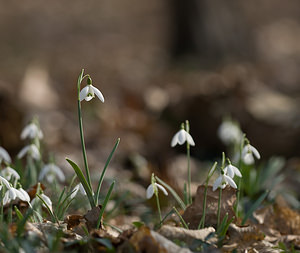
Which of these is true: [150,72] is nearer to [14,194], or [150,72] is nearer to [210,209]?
[210,209]

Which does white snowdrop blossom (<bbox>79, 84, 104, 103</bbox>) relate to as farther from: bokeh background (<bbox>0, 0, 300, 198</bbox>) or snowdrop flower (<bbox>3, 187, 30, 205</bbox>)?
bokeh background (<bbox>0, 0, 300, 198</bbox>)

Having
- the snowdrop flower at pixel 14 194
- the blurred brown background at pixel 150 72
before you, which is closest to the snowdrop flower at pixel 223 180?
the snowdrop flower at pixel 14 194

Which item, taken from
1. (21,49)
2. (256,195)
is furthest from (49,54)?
(256,195)

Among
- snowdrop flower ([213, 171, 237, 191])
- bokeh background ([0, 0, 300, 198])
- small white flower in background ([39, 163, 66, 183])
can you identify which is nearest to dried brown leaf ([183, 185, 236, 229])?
snowdrop flower ([213, 171, 237, 191])

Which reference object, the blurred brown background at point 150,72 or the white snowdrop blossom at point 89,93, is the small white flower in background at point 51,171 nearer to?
the white snowdrop blossom at point 89,93

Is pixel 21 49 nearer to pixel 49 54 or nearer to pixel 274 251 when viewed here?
pixel 49 54

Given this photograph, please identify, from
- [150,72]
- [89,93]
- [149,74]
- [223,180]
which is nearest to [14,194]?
[89,93]

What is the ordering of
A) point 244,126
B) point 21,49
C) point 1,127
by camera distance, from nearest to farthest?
point 1,127 → point 244,126 → point 21,49
